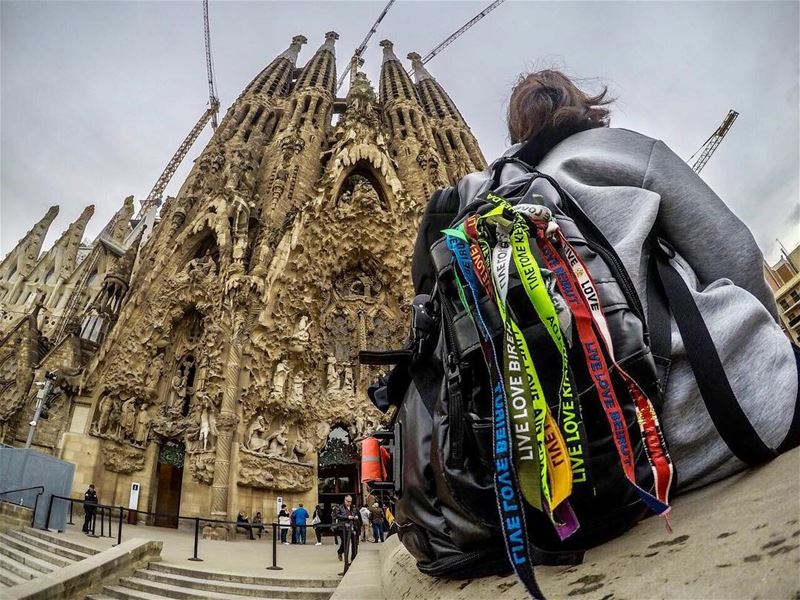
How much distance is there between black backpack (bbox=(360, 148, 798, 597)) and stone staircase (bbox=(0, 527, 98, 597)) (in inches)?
237

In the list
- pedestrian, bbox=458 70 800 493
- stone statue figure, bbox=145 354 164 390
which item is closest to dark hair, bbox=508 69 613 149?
pedestrian, bbox=458 70 800 493

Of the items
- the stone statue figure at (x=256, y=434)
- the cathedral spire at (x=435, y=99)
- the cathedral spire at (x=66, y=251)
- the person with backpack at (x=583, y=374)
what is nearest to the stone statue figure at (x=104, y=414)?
the stone statue figure at (x=256, y=434)

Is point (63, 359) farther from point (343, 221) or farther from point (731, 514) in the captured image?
point (731, 514)

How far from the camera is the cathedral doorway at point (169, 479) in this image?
39.1 ft

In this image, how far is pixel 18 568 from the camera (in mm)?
4949

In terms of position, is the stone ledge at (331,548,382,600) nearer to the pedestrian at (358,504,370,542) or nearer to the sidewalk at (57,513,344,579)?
the sidewalk at (57,513,344,579)

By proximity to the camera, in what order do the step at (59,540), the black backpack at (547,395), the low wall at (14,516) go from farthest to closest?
the low wall at (14,516) → the step at (59,540) → the black backpack at (547,395)

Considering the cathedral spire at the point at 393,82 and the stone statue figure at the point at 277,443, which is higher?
the cathedral spire at the point at 393,82

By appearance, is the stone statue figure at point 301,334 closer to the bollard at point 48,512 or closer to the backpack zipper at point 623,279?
the bollard at point 48,512

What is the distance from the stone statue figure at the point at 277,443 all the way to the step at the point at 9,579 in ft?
21.5

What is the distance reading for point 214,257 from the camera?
14.8 m

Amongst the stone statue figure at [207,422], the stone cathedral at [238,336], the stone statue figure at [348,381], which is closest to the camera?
the stone statue figure at [207,422]

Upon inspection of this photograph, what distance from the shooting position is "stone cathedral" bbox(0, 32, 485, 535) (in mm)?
11062

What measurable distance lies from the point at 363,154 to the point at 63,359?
480 inches
